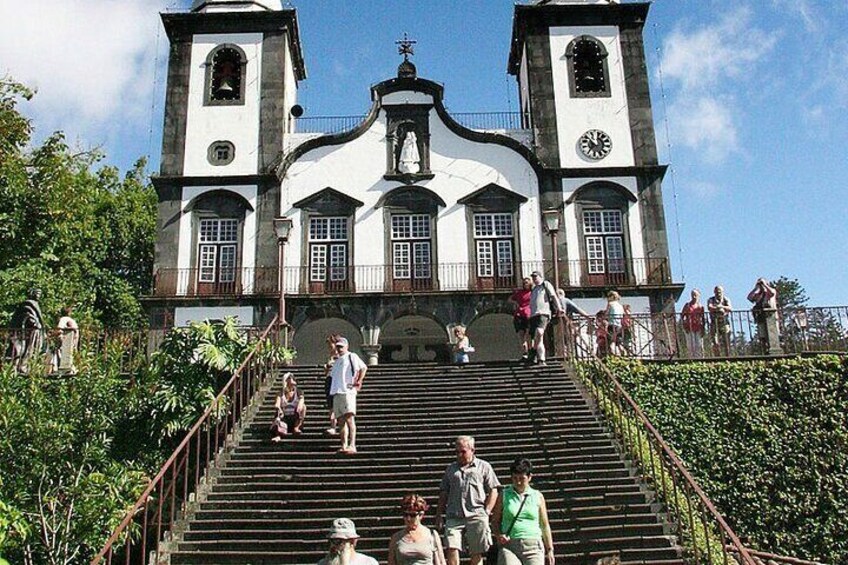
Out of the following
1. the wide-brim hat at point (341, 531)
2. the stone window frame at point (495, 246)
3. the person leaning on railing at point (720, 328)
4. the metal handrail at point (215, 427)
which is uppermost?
the stone window frame at point (495, 246)

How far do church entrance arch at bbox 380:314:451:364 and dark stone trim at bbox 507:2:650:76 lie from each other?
8711mm

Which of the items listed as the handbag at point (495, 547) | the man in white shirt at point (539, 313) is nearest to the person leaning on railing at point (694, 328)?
the man in white shirt at point (539, 313)

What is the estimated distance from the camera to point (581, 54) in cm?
2522

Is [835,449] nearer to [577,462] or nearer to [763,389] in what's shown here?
[763,389]

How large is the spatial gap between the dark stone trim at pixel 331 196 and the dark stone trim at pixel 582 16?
6958 mm

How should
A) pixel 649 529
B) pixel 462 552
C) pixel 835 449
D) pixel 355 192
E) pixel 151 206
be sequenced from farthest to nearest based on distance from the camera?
pixel 151 206, pixel 355 192, pixel 835 449, pixel 649 529, pixel 462 552

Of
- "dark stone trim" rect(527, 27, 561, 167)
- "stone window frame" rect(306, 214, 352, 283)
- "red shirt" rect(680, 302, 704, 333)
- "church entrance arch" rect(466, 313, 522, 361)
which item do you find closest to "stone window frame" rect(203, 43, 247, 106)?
"stone window frame" rect(306, 214, 352, 283)

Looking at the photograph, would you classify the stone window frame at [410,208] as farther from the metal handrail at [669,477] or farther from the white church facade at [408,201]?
the metal handrail at [669,477]

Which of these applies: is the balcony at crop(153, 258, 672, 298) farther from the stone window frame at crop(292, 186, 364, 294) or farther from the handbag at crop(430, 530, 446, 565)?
the handbag at crop(430, 530, 446, 565)

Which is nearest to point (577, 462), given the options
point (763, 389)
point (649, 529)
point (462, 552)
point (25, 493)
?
point (649, 529)

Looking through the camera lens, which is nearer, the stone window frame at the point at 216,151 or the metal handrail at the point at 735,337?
the metal handrail at the point at 735,337

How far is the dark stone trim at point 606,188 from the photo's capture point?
23328 mm

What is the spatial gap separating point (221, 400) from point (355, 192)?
11806 mm

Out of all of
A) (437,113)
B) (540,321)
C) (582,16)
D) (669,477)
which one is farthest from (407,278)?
(669,477)
